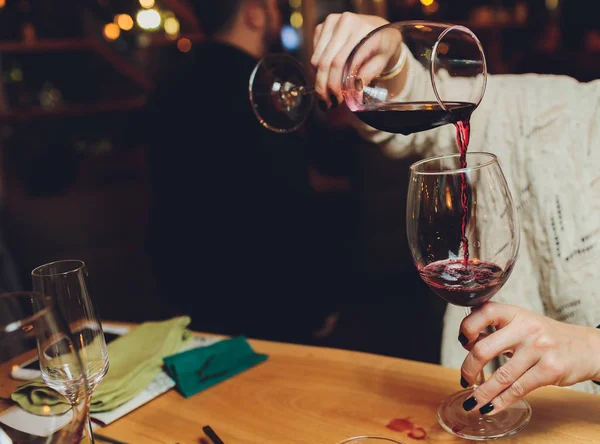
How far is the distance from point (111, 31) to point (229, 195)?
3212 mm

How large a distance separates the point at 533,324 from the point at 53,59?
15.6ft

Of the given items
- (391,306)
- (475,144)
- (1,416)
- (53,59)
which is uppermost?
(53,59)

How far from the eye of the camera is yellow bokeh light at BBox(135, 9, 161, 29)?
14.1 ft

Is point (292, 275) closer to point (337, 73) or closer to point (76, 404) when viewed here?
point (337, 73)

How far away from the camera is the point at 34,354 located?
0.55m

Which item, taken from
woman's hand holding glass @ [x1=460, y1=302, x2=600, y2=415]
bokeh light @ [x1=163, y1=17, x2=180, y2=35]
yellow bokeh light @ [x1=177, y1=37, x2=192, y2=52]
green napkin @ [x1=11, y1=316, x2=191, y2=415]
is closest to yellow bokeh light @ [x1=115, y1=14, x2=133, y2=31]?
bokeh light @ [x1=163, y1=17, x2=180, y2=35]

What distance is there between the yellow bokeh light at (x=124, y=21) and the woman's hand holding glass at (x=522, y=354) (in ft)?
14.5

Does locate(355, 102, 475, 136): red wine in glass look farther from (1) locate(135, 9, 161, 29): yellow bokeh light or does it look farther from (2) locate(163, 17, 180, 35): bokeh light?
(2) locate(163, 17, 180, 35): bokeh light

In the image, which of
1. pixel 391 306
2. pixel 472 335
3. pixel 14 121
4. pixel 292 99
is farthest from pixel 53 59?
pixel 472 335

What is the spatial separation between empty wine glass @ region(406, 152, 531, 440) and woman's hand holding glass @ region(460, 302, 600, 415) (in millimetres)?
41

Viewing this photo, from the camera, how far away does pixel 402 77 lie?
3.34 feet

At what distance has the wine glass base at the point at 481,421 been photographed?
2.69 feet

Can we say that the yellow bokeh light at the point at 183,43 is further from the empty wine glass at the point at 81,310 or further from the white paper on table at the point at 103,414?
the empty wine glass at the point at 81,310

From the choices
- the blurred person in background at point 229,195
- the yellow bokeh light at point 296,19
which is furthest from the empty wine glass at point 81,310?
the yellow bokeh light at point 296,19
